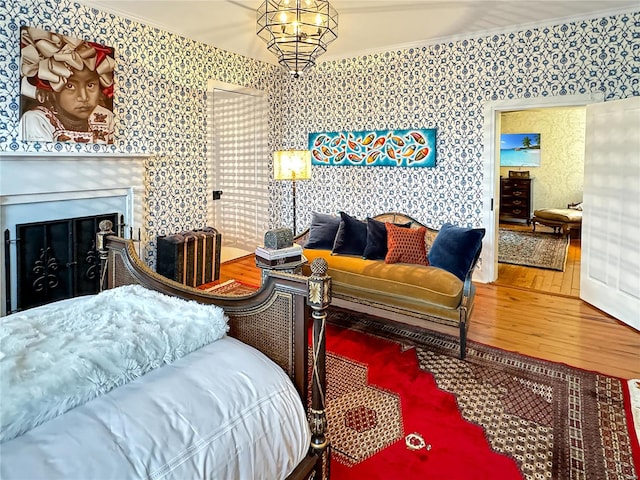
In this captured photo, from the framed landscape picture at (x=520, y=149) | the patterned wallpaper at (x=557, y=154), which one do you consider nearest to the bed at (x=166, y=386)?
the patterned wallpaper at (x=557, y=154)

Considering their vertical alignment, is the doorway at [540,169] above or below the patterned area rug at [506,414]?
above

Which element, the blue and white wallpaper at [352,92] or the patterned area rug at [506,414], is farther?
the blue and white wallpaper at [352,92]

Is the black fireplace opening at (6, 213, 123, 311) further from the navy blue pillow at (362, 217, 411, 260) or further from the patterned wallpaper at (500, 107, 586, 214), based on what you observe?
the patterned wallpaper at (500, 107, 586, 214)

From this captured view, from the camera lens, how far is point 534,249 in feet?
22.6

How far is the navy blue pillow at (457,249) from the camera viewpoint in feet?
11.4

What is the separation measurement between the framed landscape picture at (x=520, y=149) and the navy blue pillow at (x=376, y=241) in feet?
22.7

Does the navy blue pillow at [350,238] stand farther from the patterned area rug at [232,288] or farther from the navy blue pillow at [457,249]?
the patterned area rug at [232,288]

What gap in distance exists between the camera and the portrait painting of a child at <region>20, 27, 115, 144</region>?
3.60m

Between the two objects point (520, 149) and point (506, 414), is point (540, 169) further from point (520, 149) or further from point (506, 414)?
point (506, 414)

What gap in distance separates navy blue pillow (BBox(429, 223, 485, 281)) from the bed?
2183 millimetres

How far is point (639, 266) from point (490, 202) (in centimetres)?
162

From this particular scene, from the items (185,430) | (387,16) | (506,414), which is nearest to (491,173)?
(387,16)

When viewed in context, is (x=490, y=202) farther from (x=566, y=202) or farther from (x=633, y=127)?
(x=566, y=202)

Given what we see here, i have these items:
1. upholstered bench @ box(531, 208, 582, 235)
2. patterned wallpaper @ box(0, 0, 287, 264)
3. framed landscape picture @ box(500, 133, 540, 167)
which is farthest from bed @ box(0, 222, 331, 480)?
framed landscape picture @ box(500, 133, 540, 167)
